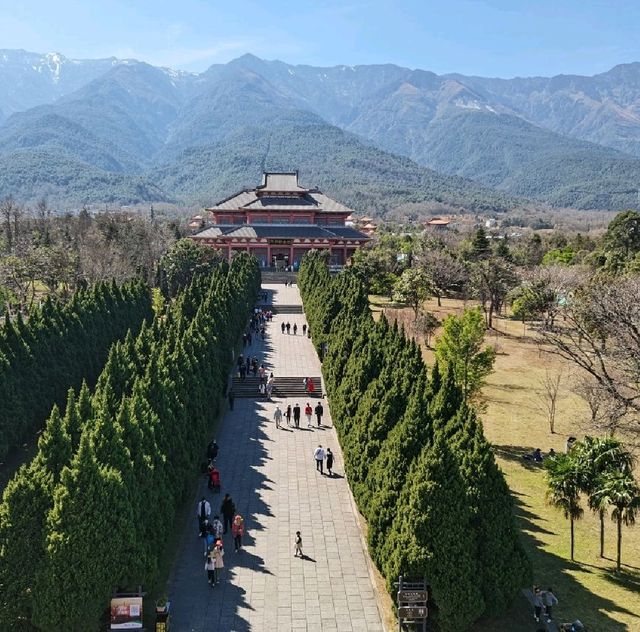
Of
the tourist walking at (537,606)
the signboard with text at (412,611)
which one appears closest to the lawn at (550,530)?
the tourist walking at (537,606)

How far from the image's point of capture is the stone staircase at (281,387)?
31.6 metres

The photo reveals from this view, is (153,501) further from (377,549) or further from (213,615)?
(377,549)

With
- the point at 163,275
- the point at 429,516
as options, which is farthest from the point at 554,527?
the point at 163,275

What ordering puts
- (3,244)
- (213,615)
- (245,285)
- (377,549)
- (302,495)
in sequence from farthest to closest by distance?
1. (3,244)
2. (245,285)
3. (302,495)
4. (377,549)
5. (213,615)

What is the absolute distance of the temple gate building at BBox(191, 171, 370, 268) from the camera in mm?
69250

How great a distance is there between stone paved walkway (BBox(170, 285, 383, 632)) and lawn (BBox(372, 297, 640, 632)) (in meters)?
3.51

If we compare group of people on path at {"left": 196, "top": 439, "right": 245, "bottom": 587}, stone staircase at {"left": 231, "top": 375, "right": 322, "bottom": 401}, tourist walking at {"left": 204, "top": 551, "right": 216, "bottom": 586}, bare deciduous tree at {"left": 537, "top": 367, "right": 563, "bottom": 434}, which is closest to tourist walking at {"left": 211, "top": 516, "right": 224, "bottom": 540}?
group of people on path at {"left": 196, "top": 439, "right": 245, "bottom": 587}

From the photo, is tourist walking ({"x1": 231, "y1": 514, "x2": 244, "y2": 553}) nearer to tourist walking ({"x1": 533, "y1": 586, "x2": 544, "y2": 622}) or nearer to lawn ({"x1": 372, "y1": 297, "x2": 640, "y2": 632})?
lawn ({"x1": 372, "y1": 297, "x2": 640, "y2": 632})

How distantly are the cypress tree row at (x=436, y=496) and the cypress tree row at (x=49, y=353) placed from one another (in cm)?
1373

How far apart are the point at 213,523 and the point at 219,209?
5990 centimetres

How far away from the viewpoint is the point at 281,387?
32125 millimetres

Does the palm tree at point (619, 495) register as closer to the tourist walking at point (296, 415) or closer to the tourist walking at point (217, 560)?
the tourist walking at point (217, 560)

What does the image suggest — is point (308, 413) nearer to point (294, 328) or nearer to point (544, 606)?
point (544, 606)

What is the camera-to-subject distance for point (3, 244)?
230ft
